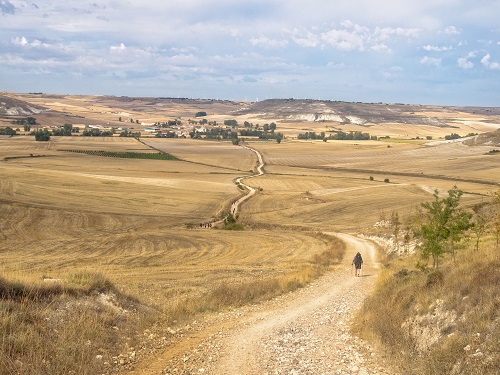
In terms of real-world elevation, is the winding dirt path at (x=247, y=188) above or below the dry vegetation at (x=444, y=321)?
below

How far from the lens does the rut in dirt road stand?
37.7ft

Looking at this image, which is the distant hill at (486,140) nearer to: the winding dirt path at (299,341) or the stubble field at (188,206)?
the stubble field at (188,206)

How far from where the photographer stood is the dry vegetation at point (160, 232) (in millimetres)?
12477

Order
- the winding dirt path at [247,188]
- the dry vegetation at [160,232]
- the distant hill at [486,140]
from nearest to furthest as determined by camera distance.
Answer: the dry vegetation at [160,232] → the winding dirt path at [247,188] → the distant hill at [486,140]

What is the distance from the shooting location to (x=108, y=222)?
57188 millimetres

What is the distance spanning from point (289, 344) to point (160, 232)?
37245mm

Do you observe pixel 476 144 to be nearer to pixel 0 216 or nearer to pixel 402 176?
pixel 402 176

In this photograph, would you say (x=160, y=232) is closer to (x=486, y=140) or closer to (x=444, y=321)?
(x=444, y=321)

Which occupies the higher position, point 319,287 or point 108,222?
point 319,287

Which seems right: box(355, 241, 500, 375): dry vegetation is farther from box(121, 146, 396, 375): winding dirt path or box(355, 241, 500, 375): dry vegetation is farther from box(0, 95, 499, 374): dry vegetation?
box(121, 146, 396, 375): winding dirt path

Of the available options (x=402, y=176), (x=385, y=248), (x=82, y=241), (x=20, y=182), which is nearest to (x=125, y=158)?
(x=20, y=182)

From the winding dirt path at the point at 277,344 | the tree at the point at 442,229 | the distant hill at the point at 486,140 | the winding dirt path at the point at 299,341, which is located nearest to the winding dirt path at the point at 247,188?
the tree at the point at 442,229

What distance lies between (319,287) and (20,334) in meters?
14.7

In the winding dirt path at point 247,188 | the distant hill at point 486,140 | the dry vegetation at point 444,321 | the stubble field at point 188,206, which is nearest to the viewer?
the dry vegetation at point 444,321
